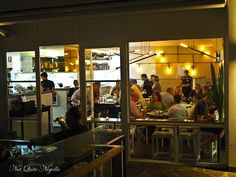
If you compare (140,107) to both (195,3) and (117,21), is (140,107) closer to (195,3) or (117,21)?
(117,21)

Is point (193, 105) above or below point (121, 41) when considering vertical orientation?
below

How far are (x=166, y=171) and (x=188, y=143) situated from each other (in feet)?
2.68

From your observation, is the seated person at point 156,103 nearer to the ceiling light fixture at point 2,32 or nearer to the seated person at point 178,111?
the seated person at point 178,111

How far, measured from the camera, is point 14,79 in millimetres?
7867

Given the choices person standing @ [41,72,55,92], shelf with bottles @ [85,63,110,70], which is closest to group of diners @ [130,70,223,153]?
shelf with bottles @ [85,63,110,70]

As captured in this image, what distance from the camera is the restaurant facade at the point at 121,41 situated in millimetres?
5838

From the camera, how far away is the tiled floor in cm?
589

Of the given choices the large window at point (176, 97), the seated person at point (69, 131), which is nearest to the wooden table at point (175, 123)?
the large window at point (176, 97)

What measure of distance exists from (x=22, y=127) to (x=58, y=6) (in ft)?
10.6

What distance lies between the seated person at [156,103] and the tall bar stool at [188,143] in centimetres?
66

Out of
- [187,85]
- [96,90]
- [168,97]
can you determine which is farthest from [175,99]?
[96,90]

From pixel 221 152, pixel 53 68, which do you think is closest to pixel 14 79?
pixel 53 68

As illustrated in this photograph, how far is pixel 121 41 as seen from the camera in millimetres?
6715

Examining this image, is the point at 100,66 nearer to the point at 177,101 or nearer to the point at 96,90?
the point at 96,90
